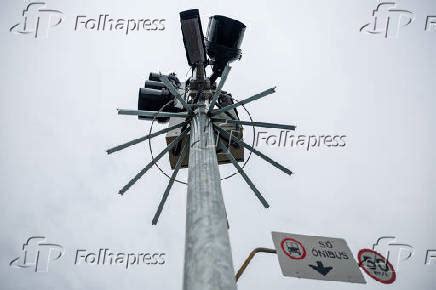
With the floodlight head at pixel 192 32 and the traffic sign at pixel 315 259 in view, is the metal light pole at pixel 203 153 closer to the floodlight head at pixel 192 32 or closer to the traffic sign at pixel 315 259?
the floodlight head at pixel 192 32

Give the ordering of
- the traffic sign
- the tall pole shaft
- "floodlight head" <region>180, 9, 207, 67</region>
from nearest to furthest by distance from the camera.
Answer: the tall pole shaft, the traffic sign, "floodlight head" <region>180, 9, 207, 67</region>

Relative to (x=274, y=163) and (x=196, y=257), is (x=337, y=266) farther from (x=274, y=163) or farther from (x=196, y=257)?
(x=274, y=163)

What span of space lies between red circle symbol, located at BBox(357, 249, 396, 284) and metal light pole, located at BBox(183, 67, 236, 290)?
1993 mm

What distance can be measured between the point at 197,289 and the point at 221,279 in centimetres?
21

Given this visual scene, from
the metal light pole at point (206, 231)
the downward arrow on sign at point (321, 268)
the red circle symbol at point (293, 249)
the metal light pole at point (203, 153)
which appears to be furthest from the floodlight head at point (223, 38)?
the downward arrow on sign at point (321, 268)

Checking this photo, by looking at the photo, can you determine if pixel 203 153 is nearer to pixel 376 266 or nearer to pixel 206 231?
pixel 206 231

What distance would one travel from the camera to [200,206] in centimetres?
339

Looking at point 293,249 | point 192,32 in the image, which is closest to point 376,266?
point 293,249

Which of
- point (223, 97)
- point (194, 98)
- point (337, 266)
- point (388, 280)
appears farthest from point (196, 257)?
point (223, 97)

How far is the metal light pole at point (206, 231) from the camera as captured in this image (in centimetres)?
268

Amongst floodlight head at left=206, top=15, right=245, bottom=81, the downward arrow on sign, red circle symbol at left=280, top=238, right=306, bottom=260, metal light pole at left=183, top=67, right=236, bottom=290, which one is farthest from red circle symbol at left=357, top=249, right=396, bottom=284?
floodlight head at left=206, top=15, right=245, bottom=81

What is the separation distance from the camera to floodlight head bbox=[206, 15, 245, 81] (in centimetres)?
874

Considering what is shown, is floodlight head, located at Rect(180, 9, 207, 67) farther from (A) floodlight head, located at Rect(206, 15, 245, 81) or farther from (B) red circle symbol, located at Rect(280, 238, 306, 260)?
(B) red circle symbol, located at Rect(280, 238, 306, 260)

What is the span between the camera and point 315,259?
3.63m
